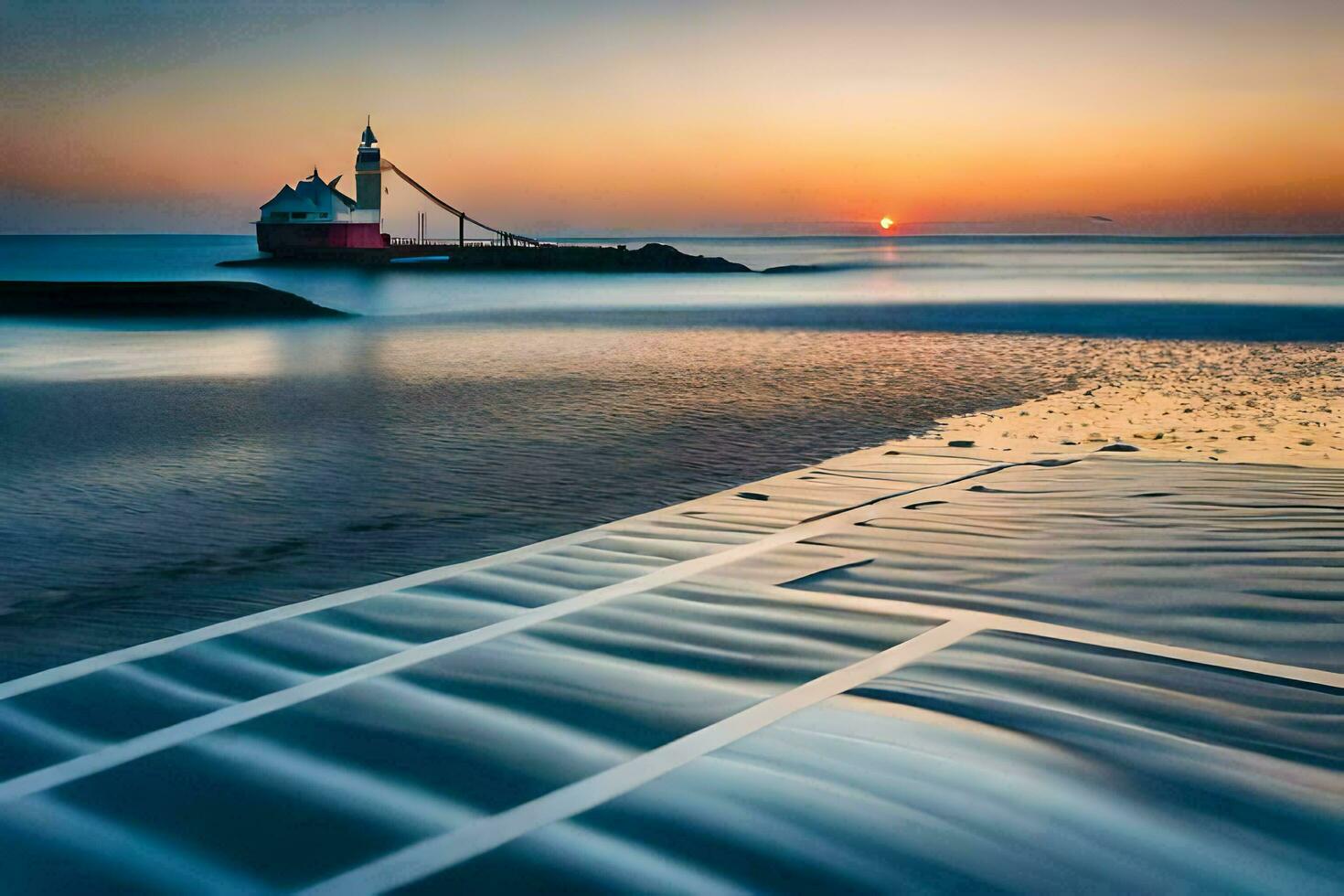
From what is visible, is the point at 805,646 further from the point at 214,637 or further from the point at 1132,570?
the point at 214,637

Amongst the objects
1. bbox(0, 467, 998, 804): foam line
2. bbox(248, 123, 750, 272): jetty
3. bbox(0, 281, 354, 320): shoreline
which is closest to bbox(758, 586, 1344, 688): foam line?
bbox(0, 467, 998, 804): foam line

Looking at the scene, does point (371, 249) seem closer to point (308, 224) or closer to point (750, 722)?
→ point (308, 224)

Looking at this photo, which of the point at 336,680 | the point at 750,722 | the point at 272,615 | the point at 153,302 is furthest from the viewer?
the point at 153,302

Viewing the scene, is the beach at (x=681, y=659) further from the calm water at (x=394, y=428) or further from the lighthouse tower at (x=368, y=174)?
the lighthouse tower at (x=368, y=174)

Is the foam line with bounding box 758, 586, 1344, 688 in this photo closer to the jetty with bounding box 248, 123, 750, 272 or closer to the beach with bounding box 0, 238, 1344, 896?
the beach with bounding box 0, 238, 1344, 896

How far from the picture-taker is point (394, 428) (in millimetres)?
10031

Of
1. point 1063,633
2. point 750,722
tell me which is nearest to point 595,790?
point 750,722

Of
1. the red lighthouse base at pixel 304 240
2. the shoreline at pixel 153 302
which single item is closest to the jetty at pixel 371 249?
the red lighthouse base at pixel 304 240

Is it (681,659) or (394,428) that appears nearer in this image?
(681,659)

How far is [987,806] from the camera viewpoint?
8.16ft

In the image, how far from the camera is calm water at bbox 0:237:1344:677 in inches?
206

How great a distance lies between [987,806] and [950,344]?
16.9 m

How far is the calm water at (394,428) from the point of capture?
5230 mm


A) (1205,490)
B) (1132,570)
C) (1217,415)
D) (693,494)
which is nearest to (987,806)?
(1132,570)
